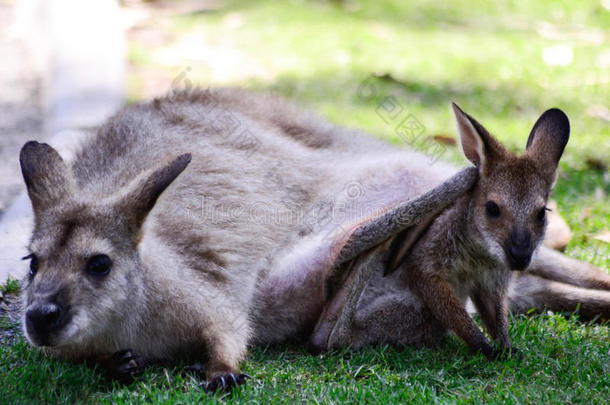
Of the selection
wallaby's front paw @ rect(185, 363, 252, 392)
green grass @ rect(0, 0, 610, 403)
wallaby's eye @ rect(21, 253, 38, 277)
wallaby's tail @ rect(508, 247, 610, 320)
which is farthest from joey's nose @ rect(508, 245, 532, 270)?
wallaby's eye @ rect(21, 253, 38, 277)

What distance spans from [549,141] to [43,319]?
2.18 meters

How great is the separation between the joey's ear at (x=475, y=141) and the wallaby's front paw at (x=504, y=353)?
77 centimetres

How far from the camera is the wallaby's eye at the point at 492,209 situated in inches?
139

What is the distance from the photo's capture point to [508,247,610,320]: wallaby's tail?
417 cm

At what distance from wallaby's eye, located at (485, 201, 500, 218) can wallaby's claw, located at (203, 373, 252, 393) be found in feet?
3.99

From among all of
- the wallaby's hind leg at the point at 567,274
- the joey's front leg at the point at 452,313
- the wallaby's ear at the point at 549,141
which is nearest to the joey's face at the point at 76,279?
the joey's front leg at the point at 452,313

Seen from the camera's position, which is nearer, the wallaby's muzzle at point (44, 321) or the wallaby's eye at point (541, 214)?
the wallaby's muzzle at point (44, 321)

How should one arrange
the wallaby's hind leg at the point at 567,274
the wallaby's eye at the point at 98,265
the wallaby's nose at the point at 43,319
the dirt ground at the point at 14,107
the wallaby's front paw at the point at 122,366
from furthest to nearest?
the dirt ground at the point at 14,107, the wallaby's hind leg at the point at 567,274, the wallaby's front paw at the point at 122,366, the wallaby's eye at the point at 98,265, the wallaby's nose at the point at 43,319

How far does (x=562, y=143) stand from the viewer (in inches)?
145

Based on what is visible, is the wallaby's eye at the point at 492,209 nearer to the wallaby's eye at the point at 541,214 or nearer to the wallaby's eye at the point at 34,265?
the wallaby's eye at the point at 541,214

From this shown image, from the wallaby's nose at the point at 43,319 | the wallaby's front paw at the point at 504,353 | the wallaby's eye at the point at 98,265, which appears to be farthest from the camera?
the wallaby's front paw at the point at 504,353

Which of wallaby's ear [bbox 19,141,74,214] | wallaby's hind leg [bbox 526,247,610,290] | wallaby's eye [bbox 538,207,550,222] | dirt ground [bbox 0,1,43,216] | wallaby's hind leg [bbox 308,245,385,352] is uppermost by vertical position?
wallaby's ear [bbox 19,141,74,214]

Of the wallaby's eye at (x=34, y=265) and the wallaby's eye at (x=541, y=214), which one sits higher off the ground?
the wallaby's eye at (x=541, y=214)

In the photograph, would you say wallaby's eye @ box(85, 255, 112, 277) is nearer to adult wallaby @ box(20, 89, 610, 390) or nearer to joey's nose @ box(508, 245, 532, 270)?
adult wallaby @ box(20, 89, 610, 390)
